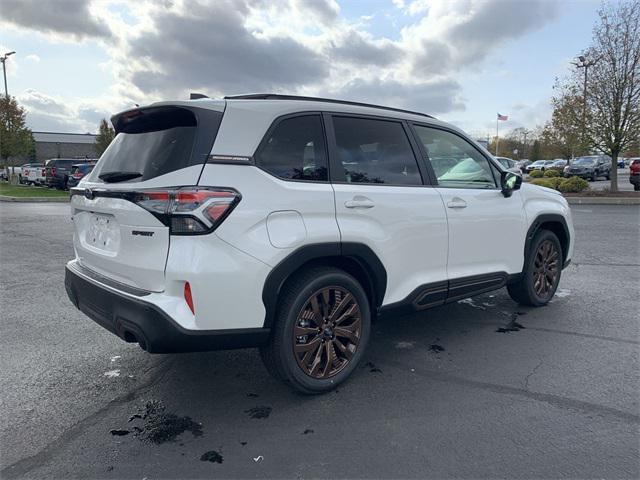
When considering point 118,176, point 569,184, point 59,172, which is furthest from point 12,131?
point 118,176

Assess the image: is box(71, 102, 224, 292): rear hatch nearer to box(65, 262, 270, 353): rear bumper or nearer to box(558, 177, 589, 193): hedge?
box(65, 262, 270, 353): rear bumper

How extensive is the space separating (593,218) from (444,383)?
11.9 metres

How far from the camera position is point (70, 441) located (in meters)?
2.73

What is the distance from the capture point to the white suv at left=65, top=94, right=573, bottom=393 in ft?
8.75

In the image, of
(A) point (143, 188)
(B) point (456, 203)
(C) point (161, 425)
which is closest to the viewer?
(A) point (143, 188)

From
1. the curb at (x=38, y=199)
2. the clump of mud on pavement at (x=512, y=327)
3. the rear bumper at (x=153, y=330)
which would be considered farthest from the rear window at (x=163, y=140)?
the curb at (x=38, y=199)

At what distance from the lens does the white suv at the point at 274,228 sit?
8.75 ft

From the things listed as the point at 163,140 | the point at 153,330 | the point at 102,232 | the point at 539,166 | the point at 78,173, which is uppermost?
the point at 539,166

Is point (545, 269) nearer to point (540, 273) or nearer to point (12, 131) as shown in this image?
point (540, 273)

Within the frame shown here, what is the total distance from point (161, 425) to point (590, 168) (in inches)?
1376

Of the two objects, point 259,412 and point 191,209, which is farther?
point 259,412

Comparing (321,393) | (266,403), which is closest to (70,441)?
(266,403)

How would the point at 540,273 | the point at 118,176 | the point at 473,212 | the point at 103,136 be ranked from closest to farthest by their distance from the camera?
1. the point at 118,176
2. the point at 473,212
3. the point at 540,273
4. the point at 103,136

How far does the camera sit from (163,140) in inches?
116
